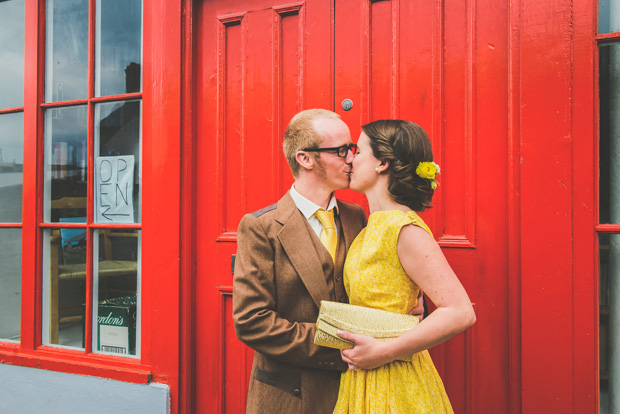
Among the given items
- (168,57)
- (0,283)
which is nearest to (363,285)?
(168,57)

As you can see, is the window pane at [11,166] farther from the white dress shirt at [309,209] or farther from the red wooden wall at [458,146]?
the white dress shirt at [309,209]

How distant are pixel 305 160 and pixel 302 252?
1.24ft

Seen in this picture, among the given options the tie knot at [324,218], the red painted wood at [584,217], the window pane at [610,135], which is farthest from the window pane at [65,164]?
the window pane at [610,135]

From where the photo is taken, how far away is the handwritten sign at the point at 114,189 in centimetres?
248

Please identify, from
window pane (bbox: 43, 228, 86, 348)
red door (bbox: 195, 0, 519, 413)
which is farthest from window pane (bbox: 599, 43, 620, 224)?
window pane (bbox: 43, 228, 86, 348)

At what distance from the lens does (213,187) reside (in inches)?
91.2

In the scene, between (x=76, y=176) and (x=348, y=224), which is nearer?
(x=348, y=224)

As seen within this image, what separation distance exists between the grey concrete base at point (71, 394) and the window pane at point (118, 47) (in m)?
1.81

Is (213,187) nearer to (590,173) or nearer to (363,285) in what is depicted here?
(363,285)

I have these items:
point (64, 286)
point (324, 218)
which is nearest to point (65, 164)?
point (64, 286)

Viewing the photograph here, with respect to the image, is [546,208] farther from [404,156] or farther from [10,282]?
[10,282]

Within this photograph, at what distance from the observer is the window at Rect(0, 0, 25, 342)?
285 cm

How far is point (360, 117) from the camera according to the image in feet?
6.61

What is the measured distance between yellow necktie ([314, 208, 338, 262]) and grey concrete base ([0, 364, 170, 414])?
1434 mm
